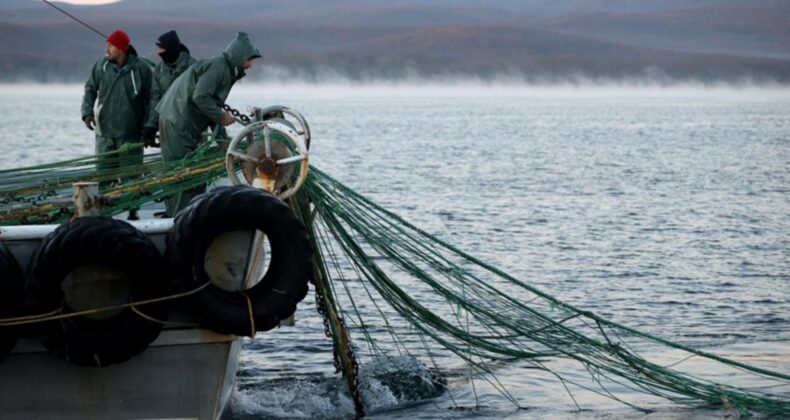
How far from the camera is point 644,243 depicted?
66.5ft

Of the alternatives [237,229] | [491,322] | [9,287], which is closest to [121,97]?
[491,322]

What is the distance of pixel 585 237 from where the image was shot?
20.7 meters

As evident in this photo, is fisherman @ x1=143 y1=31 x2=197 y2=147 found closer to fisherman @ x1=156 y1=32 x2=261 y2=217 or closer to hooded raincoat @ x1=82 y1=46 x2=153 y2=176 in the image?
hooded raincoat @ x1=82 y1=46 x2=153 y2=176

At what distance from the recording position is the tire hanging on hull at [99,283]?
693cm

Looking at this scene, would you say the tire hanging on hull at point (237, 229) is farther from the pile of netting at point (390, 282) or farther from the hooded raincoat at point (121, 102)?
the hooded raincoat at point (121, 102)

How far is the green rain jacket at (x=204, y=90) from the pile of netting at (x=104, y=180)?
1.15 ft

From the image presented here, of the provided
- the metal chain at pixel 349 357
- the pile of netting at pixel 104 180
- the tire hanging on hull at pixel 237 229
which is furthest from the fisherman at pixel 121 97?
the tire hanging on hull at pixel 237 229

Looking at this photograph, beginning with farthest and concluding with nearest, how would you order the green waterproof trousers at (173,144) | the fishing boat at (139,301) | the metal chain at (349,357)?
the green waterproof trousers at (173,144) < the metal chain at (349,357) < the fishing boat at (139,301)

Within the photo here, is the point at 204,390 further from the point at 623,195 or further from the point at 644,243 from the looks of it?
the point at 623,195

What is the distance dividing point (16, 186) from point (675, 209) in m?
18.5

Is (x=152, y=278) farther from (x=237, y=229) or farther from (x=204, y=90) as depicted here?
(x=204, y=90)

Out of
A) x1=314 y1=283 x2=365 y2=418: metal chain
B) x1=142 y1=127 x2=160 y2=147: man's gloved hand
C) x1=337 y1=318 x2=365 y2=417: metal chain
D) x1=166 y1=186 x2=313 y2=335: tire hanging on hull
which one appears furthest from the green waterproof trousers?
x1=166 y1=186 x2=313 y2=335: tire hanging on hull

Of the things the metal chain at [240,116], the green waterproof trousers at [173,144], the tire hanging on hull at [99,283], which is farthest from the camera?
the green waterproof trousers at [173,144]

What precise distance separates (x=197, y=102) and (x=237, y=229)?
7.34 ft
